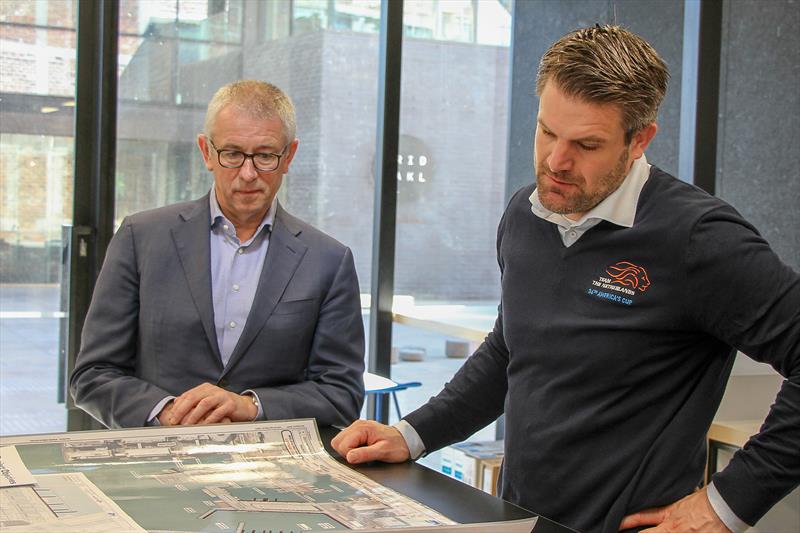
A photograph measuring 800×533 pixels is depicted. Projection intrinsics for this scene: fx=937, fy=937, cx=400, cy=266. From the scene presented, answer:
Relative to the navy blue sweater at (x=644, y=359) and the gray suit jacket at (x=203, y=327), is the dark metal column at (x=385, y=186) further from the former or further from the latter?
the navy blue sweater at (x=644, y=359)

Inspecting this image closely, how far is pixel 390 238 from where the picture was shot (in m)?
3.87

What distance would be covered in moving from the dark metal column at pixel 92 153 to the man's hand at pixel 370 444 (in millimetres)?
2387

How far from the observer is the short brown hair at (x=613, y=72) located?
4.21 ft

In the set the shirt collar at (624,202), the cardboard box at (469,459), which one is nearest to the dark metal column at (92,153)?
the cardboard box at (469,459)

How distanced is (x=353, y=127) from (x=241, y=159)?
2272 mm

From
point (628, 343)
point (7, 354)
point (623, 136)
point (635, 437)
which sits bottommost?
point (7, 354)

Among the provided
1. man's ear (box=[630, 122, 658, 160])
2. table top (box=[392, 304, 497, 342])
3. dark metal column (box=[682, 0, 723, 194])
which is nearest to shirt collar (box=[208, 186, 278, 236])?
man's ear (box=[630, 122, 658, 160])

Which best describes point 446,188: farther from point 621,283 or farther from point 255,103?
point 621,283

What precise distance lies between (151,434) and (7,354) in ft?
8.24

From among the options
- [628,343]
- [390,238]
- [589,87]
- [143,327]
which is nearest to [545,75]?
[589,87]

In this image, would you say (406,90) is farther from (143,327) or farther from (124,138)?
(143,327)

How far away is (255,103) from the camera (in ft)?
5.78

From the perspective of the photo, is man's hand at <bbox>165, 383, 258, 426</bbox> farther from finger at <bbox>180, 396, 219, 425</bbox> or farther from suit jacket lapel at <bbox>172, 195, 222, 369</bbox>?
suit jacket lapel at <bbox>172, 195, 222, 369</bbox>

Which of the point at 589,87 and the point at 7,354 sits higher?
the point at 589,87
